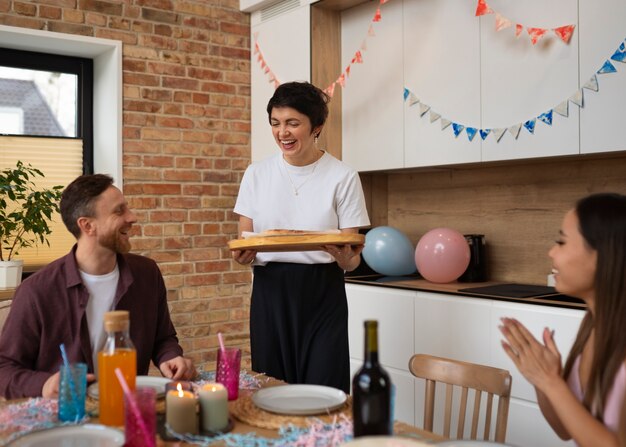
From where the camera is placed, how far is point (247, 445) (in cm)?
127

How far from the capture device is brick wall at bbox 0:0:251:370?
3742 millimetres

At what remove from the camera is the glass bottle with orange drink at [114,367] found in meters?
1.36

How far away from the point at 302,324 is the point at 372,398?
1239mm

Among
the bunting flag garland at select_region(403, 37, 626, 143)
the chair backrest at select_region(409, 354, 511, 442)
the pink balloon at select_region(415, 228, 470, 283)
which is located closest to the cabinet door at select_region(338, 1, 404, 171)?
the bunting flag garland at select_region(403, 37, 626, 143)

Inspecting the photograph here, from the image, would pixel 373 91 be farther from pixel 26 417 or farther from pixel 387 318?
pixel 26 417

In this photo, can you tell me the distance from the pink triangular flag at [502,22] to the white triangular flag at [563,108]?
44 cm

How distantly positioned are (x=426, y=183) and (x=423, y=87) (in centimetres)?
67

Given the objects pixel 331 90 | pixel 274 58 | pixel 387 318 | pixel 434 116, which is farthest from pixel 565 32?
pixel 274 58

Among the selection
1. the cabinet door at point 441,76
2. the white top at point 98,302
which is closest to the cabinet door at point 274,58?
the cabinet door at point 441,76

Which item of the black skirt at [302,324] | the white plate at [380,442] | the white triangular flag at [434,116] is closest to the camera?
the white plate at [380,442]

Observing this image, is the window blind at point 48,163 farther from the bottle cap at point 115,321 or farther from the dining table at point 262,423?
the bottle cap at point 115,321

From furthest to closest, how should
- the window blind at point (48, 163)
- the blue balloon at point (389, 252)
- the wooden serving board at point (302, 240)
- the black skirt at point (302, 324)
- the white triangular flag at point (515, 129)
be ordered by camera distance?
the window blind at point (48, 163), the blue balloon at point (389, 252), the white triangular flag at point (515, 129), the black skirt at point (302, 324), the wooden serving board at point (302, 240)

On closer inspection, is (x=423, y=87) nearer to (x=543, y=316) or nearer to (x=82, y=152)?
(x=543, y=316)

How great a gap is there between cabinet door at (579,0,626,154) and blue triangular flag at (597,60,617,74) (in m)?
0.01
